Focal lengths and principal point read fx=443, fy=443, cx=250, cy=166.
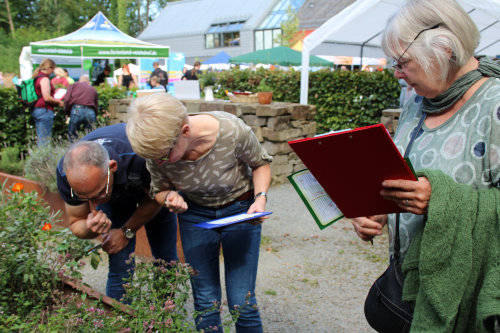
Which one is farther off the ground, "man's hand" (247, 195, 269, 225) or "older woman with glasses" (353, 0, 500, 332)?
"older woman with glasses" (353, 0, 500, 332)

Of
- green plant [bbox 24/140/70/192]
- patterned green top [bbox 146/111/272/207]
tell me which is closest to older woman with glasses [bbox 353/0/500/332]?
patterned green top [bbox 146/111/272/207]

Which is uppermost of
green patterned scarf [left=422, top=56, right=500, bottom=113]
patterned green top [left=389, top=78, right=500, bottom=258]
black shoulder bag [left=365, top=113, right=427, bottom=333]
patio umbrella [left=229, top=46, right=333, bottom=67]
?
patio umbrella [left=229, top=46, right=333, bottom=67]

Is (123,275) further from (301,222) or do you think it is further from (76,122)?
(76,122)

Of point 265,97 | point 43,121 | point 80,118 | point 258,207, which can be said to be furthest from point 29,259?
point 43,121

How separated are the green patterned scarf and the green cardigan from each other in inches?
10.9

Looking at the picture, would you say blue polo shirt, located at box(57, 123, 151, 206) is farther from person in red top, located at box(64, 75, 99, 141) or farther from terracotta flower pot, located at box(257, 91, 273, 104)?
person in red top, located at box(64, 75, 99, 141)

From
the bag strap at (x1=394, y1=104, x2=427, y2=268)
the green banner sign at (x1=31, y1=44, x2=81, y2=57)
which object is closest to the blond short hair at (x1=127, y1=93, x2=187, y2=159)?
the bag strap at (x1=394, y1=104, x2=427, y2=268)

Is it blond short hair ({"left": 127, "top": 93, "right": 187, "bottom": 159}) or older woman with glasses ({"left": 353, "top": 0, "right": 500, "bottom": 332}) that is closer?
older woman with glasses ({"left": 353, "top": 0, "right": 500, "bottom": 332})

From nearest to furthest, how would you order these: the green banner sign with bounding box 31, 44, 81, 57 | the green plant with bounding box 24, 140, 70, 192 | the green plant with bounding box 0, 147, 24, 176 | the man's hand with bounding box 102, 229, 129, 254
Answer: the man's hand with bounding box 102, 229, 129, 254, the green plant with bounding box 24, 140, 70, 192, the green plant with bounding box 0, 147, 24, 176, the green banner sign with bounding box 31, 44, 81, 57

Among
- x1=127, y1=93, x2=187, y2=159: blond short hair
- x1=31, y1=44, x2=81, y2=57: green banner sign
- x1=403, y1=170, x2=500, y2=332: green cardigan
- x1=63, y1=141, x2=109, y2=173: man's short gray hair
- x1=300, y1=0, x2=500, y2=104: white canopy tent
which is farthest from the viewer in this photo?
x1=31, y1=44, x2=81, y2=57: green banner sign

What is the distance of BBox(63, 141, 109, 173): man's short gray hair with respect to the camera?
2045 mm

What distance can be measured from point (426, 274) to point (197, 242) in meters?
1.23

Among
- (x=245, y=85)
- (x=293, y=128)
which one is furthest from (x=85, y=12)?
(x=293, y=128)

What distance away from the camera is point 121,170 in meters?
2.32
